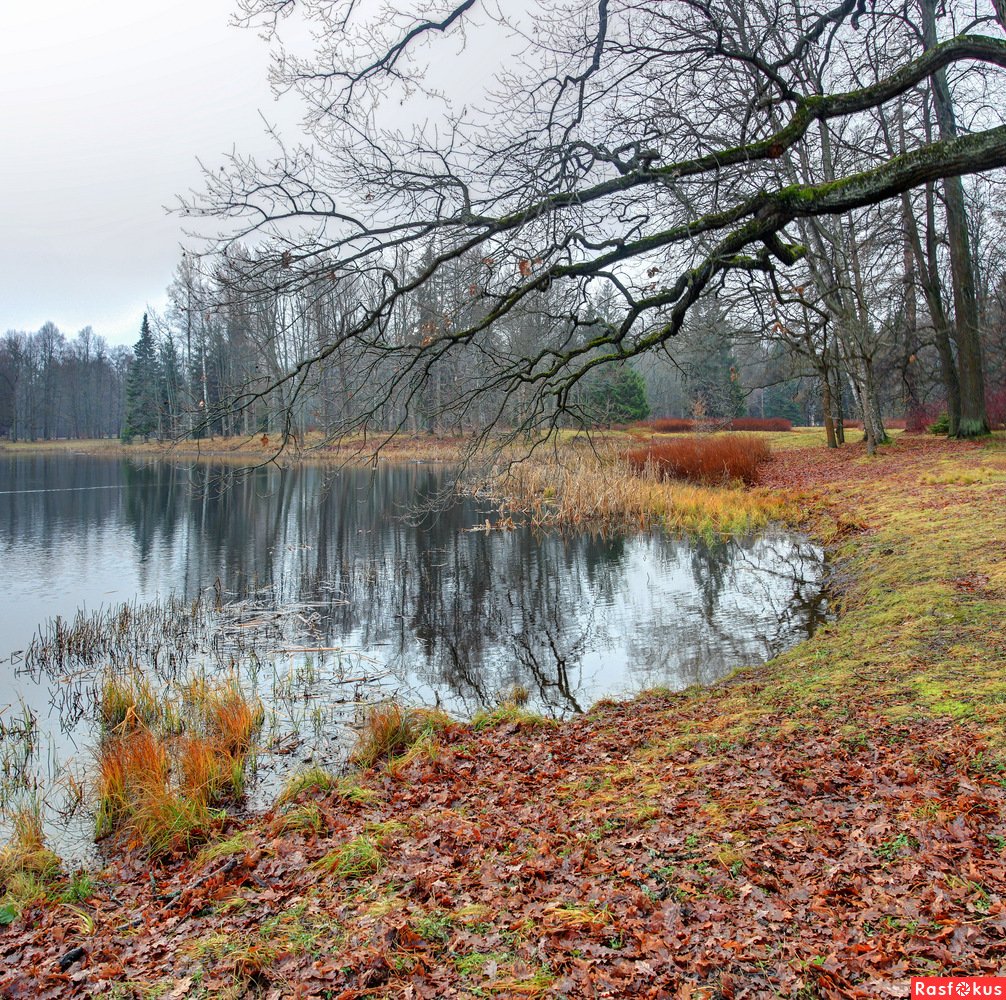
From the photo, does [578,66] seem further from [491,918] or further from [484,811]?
[491,918]

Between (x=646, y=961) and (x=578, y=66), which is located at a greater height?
(x=578, y=66)

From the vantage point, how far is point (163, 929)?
3.14 m

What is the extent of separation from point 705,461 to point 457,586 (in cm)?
1025

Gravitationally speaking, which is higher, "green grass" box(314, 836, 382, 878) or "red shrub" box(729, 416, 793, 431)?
"red shrub" box(729, 416, 793, 431)

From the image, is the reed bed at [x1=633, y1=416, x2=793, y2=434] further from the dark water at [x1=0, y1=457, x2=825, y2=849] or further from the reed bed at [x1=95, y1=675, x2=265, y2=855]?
the reed bed at [x1=95, y1=675, x2=265, y2=855]

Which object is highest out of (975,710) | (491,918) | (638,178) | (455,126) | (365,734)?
(455,126)

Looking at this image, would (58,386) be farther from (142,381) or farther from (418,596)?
(418,596)

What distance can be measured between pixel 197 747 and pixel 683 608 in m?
6.60

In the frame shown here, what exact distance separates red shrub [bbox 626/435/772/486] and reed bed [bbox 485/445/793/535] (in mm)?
632

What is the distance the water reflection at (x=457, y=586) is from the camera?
774cm

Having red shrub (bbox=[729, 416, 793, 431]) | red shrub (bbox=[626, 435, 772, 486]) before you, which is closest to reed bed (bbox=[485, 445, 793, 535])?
red shrub (bbox=[626, 435, 772, 486])

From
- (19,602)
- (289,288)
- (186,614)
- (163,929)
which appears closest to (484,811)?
(163,929)

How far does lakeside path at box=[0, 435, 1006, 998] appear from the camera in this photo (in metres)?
2.31

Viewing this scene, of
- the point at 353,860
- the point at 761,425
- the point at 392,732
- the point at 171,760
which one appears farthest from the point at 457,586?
the point at 761,425
